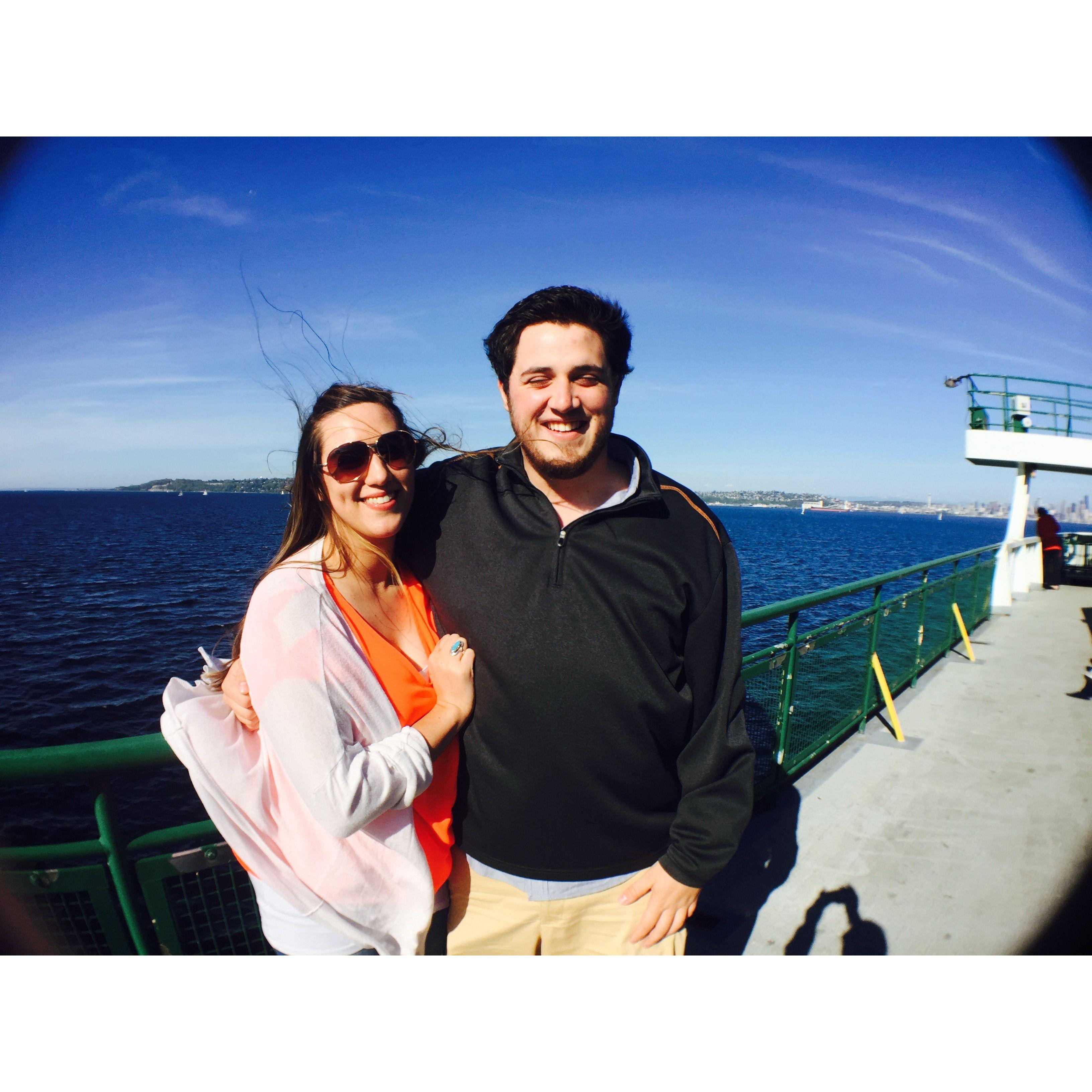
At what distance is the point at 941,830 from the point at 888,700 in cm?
149

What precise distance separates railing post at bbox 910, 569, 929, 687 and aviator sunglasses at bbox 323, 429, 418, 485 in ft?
20.9

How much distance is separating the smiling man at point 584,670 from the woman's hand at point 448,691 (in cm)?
6

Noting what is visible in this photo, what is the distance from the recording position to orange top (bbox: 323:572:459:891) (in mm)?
Answer: 1623

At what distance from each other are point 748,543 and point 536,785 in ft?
228

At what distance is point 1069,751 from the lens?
181 inches

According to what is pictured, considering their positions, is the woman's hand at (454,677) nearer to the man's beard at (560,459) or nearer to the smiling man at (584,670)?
the smiling man at (584,670)

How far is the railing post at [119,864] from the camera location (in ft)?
5.65

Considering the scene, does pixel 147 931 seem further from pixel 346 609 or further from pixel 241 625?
pixel 346 609

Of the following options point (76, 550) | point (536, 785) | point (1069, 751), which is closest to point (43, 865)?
point (536, 785)

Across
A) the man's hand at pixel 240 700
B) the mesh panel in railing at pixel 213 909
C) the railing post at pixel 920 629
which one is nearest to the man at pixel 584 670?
the man's hand at pixel 240 700

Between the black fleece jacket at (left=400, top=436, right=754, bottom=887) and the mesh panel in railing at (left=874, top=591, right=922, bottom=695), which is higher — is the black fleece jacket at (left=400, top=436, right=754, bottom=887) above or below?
above

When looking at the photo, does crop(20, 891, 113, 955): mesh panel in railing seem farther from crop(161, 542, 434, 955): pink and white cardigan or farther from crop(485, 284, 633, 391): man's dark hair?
crop(485, 284, 633, 391): man's dark hair

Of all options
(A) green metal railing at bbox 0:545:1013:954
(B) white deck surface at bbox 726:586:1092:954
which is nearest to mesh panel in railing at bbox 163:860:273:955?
(A) green metal railing at bbox 0:545:1013:954

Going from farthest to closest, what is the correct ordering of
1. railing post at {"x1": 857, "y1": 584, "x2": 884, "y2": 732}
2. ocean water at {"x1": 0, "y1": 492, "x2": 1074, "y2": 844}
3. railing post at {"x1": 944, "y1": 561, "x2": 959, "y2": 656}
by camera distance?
ocean water at {"x1": 0, "y1": 492, "x2": 1074, "y2": 844}, railing post at {"x1": 944, "y1": 561, "x2": 959, "y2": 656}, railing post at {"x1": 857, "y1": 584, "x2": 884, "y2": 732}
